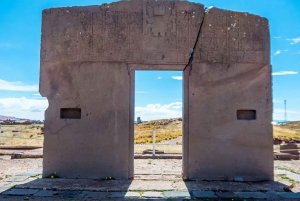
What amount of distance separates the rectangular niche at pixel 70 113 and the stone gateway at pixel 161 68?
50mm

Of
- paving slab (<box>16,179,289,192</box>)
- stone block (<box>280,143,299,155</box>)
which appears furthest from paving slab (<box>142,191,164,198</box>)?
stone block (<box>280,143,299,155</box>)

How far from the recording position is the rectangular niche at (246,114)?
6.77m

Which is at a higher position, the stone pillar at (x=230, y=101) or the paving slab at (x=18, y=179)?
the stone pillar at (x=230, y=101)

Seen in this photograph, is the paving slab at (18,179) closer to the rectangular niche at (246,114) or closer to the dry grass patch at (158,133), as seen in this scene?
the rectangular niche at (246,114)

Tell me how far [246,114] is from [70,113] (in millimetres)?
3901

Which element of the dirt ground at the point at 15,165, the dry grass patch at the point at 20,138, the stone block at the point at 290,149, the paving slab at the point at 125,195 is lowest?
the dry grass patch at the point at 20,138

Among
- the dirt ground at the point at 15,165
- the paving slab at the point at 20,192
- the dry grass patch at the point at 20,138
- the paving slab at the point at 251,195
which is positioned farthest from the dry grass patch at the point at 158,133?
the paving slab at the point at 251,195

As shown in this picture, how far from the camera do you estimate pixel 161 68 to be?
678 cm

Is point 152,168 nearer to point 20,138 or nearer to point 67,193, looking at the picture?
point 67,193

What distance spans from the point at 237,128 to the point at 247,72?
124 centimetres

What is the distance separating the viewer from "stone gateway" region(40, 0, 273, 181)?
21.8ft

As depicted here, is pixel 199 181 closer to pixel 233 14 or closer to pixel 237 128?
pixel 237 128

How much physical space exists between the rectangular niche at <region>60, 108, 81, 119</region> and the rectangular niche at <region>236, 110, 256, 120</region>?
3.51 metres

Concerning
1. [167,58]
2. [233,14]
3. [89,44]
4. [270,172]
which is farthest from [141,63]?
[270,172]
